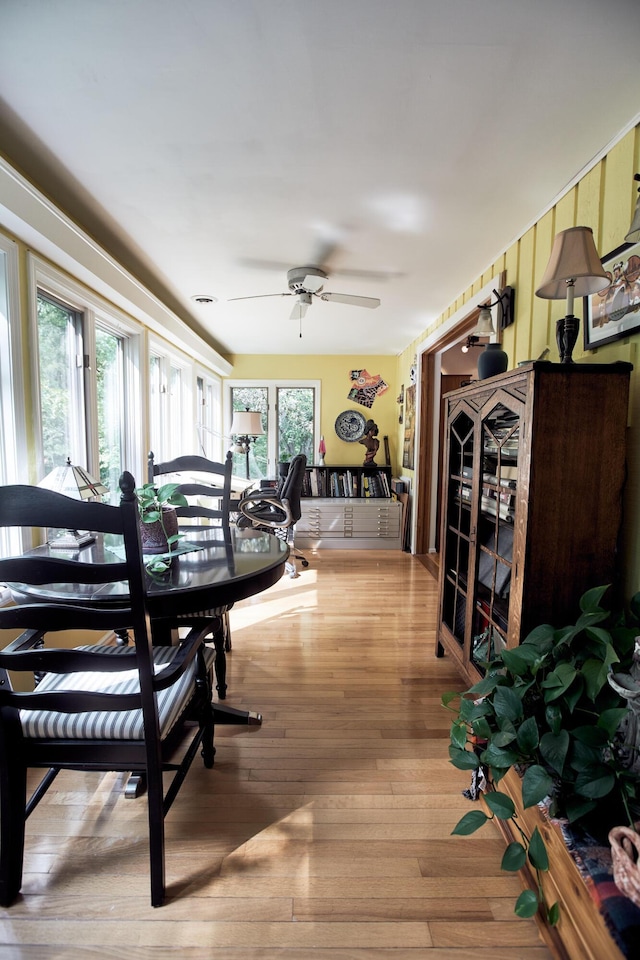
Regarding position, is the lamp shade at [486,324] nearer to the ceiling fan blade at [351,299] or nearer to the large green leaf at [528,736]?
Answer: the ceiling fan blade at [351,299]

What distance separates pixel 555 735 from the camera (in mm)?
1090

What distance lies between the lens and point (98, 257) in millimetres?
2268

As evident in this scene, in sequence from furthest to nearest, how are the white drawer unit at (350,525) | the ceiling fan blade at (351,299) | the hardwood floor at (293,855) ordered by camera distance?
the white drawer unit at (350,525), the ceiling fan blade at (351,299), the hardwood floor at (293,855)

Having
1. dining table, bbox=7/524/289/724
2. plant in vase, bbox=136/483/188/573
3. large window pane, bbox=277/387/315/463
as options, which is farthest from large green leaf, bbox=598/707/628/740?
large window pane, bbox=277/387/315/463

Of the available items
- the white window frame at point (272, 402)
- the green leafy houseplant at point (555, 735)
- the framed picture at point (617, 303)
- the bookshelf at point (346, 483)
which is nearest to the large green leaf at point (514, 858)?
the green leafy houseplant at point (555, 735)

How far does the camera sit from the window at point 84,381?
217cm

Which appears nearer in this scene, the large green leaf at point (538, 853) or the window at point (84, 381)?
the large green leaf at point (538, 853)

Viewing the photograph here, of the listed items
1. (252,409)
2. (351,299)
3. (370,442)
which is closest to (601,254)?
(351,299)

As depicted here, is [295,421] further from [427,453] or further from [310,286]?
[310,286]

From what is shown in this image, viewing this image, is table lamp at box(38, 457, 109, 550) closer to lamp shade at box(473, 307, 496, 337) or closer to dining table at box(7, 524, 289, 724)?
dining table at box(7, 524, 289, 724)

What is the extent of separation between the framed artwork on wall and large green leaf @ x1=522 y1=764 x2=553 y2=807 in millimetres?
3903

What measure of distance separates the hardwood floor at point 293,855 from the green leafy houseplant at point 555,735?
8.5 inches

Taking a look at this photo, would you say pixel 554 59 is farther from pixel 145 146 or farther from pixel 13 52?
pixel 13 52

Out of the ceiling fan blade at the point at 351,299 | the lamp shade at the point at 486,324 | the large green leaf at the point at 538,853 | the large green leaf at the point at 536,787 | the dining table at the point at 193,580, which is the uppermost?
the ceiling fan blade at the point at 351,299
